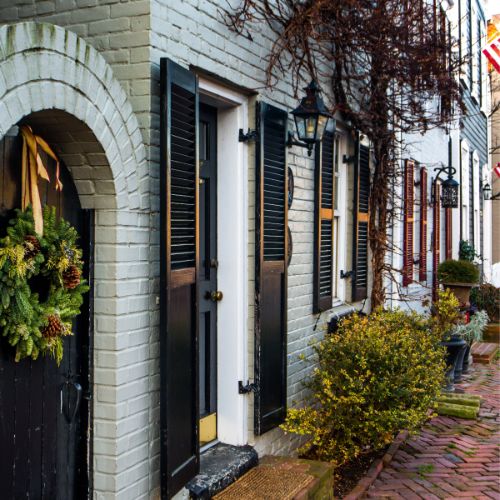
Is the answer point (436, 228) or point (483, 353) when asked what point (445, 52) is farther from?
point (483, 353)

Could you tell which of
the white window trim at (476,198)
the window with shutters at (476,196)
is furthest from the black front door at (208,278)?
the white window trim at (476,198)

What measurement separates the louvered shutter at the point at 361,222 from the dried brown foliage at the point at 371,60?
0.73 ft

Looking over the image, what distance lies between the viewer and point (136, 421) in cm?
370

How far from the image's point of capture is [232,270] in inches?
197

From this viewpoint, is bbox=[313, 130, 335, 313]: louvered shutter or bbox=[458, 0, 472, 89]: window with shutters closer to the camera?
bbox=[313, 130, 335, 313]: louvered shutter

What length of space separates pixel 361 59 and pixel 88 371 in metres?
4.85

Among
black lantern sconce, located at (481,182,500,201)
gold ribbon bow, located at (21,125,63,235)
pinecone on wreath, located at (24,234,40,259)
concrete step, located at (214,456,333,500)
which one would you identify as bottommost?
concrete step, located at (214,456,333,500)

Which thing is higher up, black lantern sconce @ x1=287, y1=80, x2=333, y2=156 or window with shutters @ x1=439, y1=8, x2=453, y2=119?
window with shutters @ x1=439, y1=8, x2=453, y2=119

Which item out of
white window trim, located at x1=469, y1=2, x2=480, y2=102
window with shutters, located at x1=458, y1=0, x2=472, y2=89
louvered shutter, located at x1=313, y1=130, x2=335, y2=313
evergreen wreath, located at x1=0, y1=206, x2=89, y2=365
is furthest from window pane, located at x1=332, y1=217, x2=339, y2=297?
white window trim, located at x1=469, y1=2, x2=480, y2=102

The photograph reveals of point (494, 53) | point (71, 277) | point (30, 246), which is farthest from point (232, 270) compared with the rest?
point (494, 53)

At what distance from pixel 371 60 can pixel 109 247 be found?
4645 mm

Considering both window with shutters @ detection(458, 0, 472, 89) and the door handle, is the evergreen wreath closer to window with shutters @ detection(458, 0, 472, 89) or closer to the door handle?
the door handle

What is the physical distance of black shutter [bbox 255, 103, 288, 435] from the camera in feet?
16.4

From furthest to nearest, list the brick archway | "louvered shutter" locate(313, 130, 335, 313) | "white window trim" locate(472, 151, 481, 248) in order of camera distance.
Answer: "white window trim" locate(472, 151, 481, 248) < "louvered shutter" locate(313, 130, 335, 313) < the brick archway
